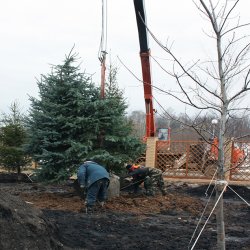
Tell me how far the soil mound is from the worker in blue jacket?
3639 mm

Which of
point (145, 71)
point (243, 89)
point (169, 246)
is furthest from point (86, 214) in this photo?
point (145, 71)

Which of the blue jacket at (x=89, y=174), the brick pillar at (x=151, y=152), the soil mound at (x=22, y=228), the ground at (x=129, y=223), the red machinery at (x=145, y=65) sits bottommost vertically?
the ground at (x=129, y=223)

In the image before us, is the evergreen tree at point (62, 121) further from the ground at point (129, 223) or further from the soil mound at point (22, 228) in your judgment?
the soil mound at point (22, 228)

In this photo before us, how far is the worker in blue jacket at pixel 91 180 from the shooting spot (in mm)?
9953

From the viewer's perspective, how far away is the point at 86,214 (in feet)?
31.2

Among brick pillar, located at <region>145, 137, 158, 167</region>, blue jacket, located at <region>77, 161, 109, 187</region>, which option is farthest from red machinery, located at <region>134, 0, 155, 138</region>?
blue jacket, located at <region>77, 161, 109, 187</region>

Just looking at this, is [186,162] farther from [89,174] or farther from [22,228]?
[22,228]

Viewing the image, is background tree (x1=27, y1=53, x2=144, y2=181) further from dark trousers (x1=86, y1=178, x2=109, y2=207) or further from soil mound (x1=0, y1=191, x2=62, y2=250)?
soil mound (x1=0, y1=191, x2=62, y2=250)

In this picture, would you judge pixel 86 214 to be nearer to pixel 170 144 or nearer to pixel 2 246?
pixel 2 246

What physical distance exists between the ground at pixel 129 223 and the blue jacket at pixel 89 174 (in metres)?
0.64

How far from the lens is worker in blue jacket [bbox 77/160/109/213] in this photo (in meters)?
9.95

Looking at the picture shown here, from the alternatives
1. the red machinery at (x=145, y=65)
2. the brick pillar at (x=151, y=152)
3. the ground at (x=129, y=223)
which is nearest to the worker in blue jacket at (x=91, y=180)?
the ground at (x=129, y=223)

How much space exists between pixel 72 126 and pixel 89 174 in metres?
1.81

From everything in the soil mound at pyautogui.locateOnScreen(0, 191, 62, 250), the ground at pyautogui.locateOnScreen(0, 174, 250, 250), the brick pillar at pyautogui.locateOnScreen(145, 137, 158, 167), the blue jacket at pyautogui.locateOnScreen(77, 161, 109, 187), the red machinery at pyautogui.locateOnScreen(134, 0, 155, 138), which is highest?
the red machinery at pyautogui.locateOnScreen(134, 0, 155, 138)
